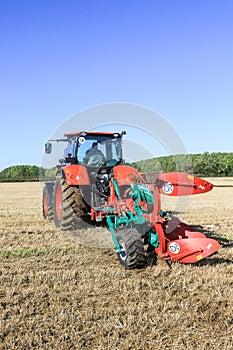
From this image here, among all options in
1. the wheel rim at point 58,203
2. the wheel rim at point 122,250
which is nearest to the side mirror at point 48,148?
the wheel rim at point 58,203

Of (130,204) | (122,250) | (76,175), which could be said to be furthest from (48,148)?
(122,250)

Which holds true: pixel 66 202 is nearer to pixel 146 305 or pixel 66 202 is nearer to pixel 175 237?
pixel 175 237

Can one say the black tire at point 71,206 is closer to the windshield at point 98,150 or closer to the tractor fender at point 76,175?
the tractor fender at point 76,175

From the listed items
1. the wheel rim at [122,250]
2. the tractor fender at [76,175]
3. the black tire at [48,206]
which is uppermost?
the tractor fender at [76,175]

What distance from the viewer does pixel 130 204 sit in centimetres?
572

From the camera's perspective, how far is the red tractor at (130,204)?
17.2 feet

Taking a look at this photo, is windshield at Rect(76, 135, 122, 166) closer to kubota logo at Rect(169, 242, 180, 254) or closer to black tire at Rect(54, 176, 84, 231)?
black tire at Rect(54, 176, 84, 231)

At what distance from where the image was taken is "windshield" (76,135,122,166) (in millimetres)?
7988

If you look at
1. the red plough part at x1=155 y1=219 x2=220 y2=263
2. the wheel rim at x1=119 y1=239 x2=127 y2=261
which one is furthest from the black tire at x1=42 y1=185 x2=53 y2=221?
the red plough part at x1=155 y1=219 x2=220 y2=263

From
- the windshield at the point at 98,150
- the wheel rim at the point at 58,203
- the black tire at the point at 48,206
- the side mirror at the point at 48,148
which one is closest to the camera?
the windshield at the point at 98,150

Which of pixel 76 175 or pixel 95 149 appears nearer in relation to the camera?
pixel 76 175

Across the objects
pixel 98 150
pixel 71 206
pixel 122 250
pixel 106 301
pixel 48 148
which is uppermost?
pixel 48 148

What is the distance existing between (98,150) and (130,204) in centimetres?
265

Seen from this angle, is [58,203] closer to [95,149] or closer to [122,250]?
[95,149]
